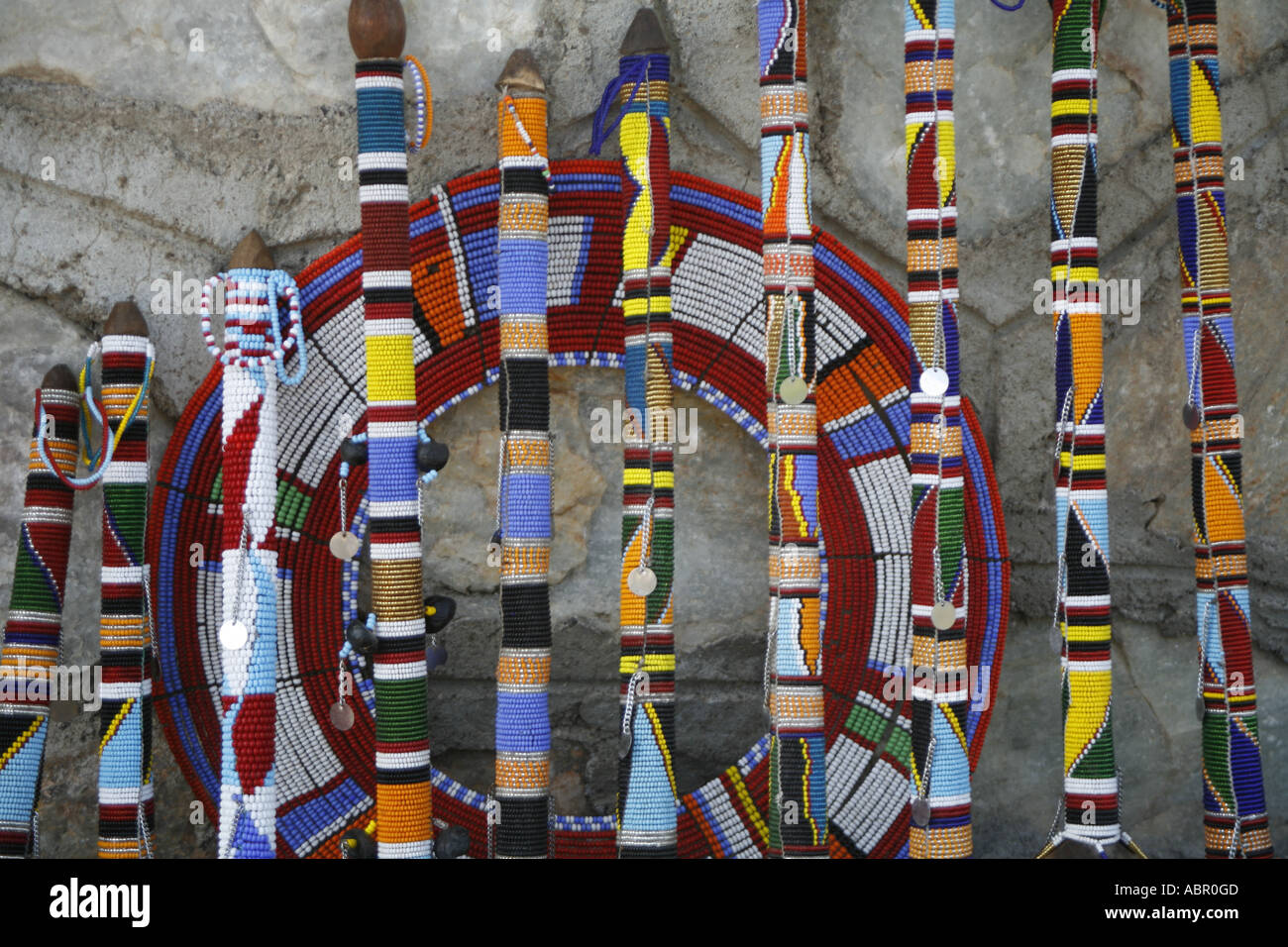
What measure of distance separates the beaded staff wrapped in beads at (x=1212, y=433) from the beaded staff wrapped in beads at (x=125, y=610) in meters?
2.14

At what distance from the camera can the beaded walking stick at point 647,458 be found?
2.63 meters

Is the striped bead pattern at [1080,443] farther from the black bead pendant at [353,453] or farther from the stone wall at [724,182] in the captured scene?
the black bead pendant at [353,453]

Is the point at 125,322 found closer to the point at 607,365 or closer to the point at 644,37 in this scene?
the point at 607,365

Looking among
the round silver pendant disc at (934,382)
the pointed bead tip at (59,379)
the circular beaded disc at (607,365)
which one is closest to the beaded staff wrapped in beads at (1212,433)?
the circular beaded disc at (607,365)

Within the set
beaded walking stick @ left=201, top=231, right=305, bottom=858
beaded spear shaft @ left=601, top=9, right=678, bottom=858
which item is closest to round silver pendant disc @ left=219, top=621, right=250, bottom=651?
beaded walking stick @ left=201, top=231, right=305, bottom=858

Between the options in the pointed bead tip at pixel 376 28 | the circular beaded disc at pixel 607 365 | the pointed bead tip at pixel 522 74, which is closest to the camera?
the pointed bead tip at pixel 376 28

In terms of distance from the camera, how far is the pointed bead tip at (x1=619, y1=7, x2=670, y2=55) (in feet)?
8.70

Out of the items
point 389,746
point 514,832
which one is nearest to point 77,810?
point 389,746

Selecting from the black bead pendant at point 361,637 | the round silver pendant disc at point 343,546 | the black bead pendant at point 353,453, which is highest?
the black bead pendant at point 353,453

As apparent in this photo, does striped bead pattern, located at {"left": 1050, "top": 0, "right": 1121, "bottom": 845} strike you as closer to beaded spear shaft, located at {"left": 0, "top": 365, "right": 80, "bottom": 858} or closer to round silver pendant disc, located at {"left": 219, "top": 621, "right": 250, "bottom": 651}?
round silver pendant disc, located at {"left": 219, "top": 621, "right": 250, "bottom": 651}

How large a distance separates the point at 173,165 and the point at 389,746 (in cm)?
131

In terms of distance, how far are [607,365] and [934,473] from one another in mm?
716

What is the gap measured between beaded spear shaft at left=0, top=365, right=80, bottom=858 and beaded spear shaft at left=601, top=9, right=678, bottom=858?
1125 mm

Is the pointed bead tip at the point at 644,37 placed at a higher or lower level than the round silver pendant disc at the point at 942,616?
higher
